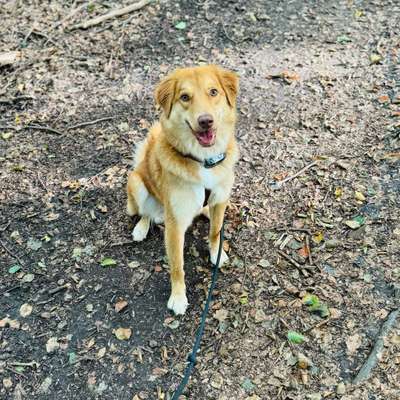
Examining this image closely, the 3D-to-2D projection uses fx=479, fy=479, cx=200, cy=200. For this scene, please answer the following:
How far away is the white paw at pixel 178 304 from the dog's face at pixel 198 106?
143 centimetres

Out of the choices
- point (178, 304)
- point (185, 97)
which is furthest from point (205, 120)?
point (178, 304)

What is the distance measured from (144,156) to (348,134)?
273cm

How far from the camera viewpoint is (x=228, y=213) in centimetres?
538

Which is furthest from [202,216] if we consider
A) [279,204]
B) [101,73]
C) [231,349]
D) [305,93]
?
[101,73]

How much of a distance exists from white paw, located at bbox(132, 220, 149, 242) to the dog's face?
1383mm

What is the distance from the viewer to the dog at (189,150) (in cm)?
389

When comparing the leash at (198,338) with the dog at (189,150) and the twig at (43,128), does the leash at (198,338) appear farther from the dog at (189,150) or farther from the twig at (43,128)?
the twig at (43,128)

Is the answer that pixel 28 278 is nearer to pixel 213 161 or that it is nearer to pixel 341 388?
pixel 213 161

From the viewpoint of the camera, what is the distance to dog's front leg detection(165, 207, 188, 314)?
14.1 feet

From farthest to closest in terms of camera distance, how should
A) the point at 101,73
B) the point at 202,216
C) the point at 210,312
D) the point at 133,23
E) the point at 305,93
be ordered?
the point at 133,23 → the point at 101,73 → the point at 305,93 → the point at 202,216 → the point at 210,312

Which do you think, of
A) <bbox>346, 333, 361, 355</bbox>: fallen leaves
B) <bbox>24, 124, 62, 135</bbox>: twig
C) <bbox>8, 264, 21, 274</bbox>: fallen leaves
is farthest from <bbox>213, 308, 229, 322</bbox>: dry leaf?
<bbox>24, 124, 62, 135</bbox>: twig

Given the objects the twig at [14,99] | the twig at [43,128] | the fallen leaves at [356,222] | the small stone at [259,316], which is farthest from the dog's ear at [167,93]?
the twig at [14,99]

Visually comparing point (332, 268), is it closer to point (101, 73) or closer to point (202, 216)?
point (202, 216)

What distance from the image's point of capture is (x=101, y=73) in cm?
731
